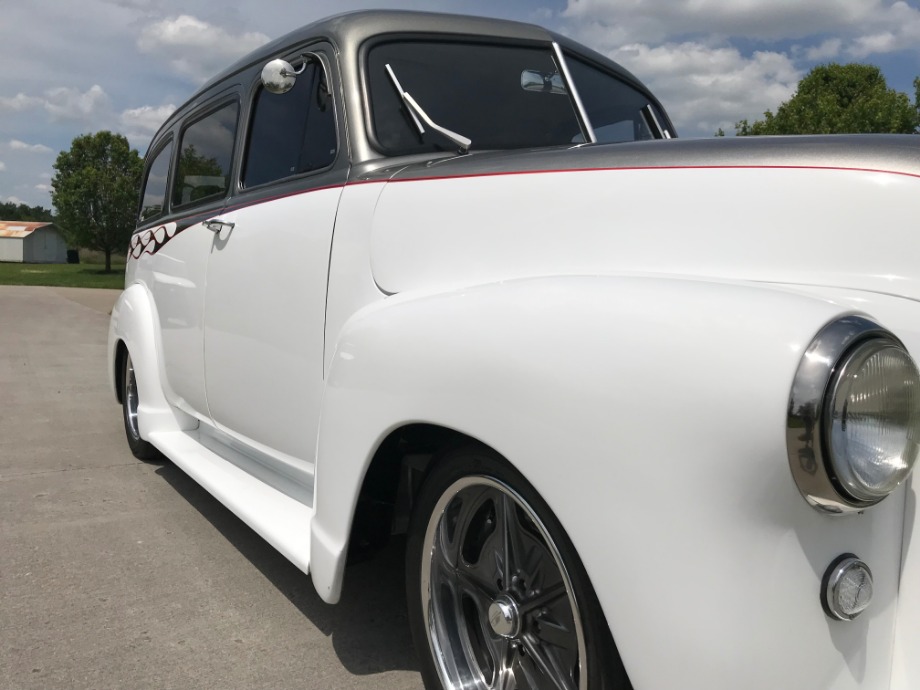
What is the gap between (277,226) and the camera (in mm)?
2979

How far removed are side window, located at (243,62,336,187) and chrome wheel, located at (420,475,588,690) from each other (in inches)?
54.7

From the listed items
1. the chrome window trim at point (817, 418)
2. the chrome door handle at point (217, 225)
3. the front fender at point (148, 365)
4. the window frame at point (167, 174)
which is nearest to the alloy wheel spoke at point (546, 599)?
the chrome window trim at point (817, 418)

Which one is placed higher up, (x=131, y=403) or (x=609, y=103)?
(x=609, y=103)

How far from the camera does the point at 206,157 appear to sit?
4023mm

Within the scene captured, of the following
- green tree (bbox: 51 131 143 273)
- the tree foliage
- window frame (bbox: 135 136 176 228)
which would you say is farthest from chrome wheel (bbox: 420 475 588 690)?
the tree foliage

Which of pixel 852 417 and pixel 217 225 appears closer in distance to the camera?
pixel 852 417

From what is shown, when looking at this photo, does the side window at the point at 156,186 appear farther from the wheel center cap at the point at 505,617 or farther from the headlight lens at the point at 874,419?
the headlight lens at the point at 874,419

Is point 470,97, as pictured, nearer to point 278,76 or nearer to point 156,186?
point 278,76

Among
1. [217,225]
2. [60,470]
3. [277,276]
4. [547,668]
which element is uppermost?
[217,225]

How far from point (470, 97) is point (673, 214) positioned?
127cm

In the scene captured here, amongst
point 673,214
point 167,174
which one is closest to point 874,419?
point 673,214

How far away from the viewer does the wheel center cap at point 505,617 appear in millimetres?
1966

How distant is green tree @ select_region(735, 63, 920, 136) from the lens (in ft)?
51.7

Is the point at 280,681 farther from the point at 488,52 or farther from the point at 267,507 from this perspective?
the point at 488,52
